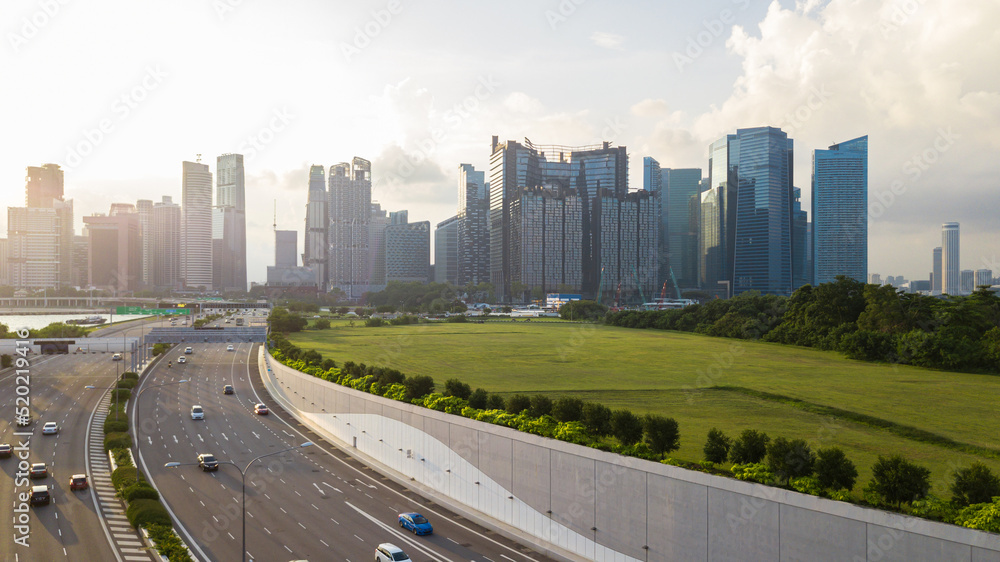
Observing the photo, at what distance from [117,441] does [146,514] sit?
51.0ft

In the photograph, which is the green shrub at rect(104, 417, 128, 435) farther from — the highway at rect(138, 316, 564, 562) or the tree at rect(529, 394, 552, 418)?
the tree at rect(529, 394, 552, 418)

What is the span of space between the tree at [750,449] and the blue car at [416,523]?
44.2ft

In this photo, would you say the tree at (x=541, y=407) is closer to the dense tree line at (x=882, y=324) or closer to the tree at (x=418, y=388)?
the tree at (x=418, y=388)

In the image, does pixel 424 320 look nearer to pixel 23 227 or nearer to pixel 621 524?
pixel 621 524

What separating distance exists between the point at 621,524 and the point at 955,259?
13797 cm

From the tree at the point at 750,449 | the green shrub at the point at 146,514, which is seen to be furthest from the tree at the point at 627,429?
the green shrub at the point at 146,514

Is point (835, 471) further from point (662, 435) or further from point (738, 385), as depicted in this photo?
point (738, 385)

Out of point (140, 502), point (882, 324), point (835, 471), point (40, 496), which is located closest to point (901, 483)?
point (835, 471)

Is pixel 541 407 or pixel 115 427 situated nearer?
pixel 541 407

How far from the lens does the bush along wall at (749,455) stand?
15.6m

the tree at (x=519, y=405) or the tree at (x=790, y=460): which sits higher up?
the tree at (x=790, y=460)

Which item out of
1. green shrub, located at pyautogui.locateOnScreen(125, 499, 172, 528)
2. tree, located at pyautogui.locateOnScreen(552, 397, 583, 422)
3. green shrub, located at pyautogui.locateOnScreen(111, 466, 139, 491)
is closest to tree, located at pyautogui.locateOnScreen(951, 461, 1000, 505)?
tree, located at pyautogui.locateOnScreen(552, 397, 583, 422)

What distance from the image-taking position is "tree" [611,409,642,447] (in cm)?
2423

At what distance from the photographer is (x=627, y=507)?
21.3 m
